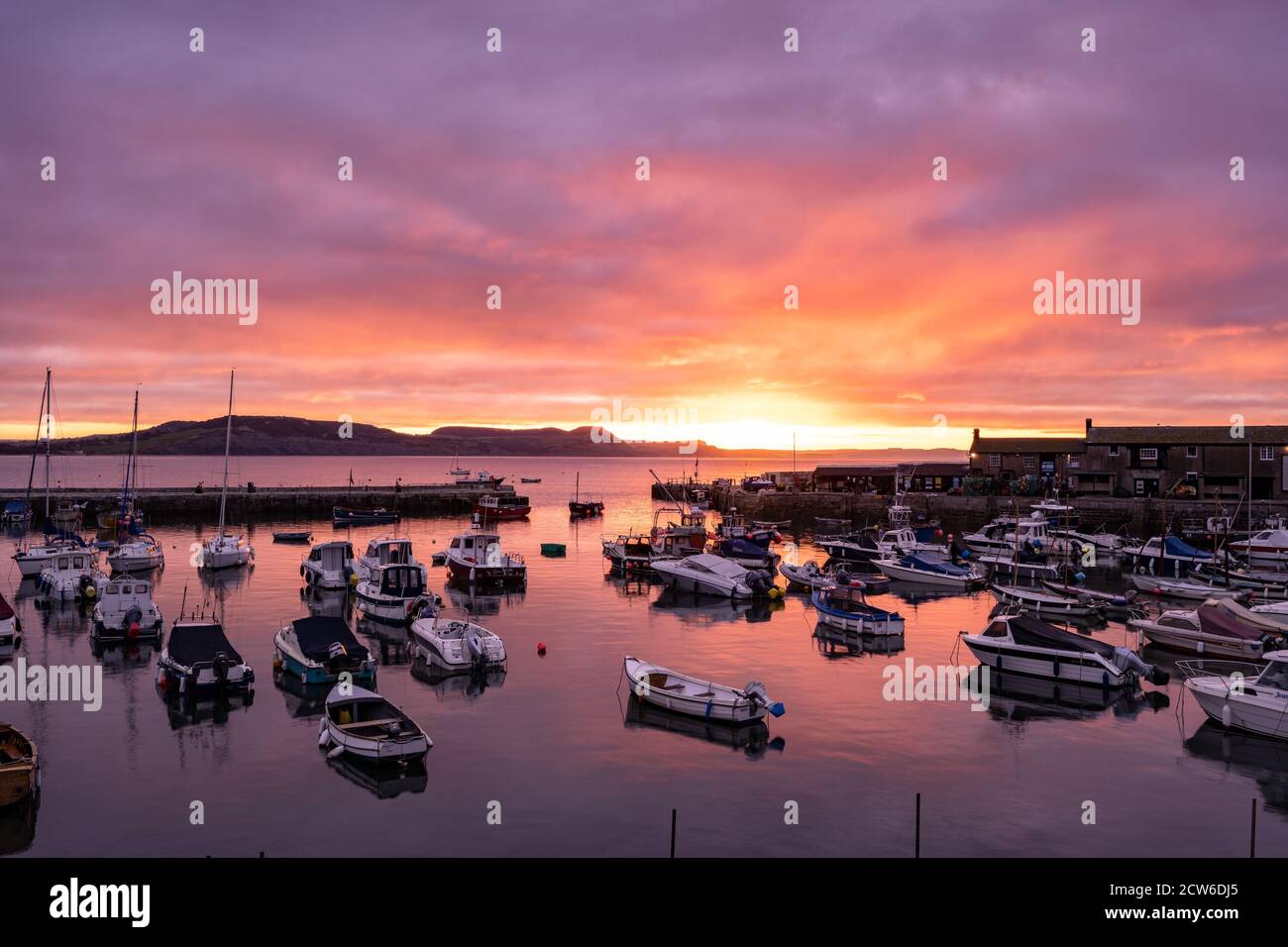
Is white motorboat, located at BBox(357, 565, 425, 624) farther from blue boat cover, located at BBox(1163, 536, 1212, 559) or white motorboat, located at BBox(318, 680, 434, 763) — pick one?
blue boat cover, located at BBox(1163, 536, 1212, 559)

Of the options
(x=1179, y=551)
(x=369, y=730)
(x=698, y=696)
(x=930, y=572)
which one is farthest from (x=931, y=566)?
(x=369, y=730)

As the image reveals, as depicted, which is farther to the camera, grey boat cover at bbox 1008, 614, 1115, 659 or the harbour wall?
the harbour wall

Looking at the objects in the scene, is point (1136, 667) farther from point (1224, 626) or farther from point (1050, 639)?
point (1224, 626)

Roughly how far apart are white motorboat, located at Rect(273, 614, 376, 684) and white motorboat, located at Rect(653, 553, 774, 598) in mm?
26721

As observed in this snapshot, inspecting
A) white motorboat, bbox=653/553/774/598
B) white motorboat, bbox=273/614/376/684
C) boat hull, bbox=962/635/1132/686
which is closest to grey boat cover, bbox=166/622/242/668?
white motorboat, bbox=273/614/376/684

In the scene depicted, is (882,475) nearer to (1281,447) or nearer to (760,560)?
(1281,447)

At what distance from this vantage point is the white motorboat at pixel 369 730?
2492 cm

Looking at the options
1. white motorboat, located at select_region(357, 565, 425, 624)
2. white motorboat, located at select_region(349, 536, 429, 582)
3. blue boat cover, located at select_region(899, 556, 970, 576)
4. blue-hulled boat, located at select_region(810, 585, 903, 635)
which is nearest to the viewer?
blue-hulled boat, located at select_region(810, 585, 903, 635)

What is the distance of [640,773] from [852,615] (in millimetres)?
21945

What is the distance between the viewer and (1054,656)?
35.0m

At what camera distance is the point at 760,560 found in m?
68.5

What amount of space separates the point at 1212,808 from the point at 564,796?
17.0 meters

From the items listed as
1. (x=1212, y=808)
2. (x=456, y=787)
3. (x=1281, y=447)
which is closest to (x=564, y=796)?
(x=456, y=787)

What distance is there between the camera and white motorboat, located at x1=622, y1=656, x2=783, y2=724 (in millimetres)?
29484
